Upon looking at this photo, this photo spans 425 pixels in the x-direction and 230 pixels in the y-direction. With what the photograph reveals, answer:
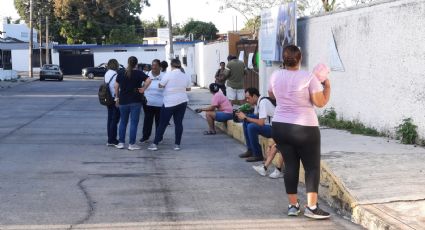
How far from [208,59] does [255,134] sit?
2255 centimetres

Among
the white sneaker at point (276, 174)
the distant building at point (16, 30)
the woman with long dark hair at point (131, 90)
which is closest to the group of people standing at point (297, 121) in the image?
the white sneaker at point (276, 174)

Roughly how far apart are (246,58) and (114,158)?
40.5 feet

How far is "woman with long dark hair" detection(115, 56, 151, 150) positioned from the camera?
1085 cm

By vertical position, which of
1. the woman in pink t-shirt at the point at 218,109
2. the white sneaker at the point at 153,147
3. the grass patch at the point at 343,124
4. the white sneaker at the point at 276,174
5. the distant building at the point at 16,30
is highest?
the distant building at the point at 16,30

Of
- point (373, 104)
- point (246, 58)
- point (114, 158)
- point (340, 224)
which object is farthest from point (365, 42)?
point (246, 58)

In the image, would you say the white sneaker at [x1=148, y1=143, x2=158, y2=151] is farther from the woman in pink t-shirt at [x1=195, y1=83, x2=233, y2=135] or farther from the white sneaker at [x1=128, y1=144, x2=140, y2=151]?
the woman in pink t-shirt at [x1=195, y1=83, x2=233, y2=135]

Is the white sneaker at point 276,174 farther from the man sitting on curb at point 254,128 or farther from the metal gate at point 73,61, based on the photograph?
the metal gate at point 73,61

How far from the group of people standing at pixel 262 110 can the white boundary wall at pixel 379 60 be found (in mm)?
2055

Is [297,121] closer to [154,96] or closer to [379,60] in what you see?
[379,60]

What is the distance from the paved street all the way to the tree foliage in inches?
2381

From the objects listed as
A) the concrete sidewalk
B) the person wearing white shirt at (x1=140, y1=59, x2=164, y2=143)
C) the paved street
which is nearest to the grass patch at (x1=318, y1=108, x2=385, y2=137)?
the concrete sidewalk

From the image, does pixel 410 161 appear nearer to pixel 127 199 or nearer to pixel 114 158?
pixel 127 199

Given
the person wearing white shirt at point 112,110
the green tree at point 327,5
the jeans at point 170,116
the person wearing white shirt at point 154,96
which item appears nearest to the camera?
the jeans at point 170,116

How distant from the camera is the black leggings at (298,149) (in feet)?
19.6
